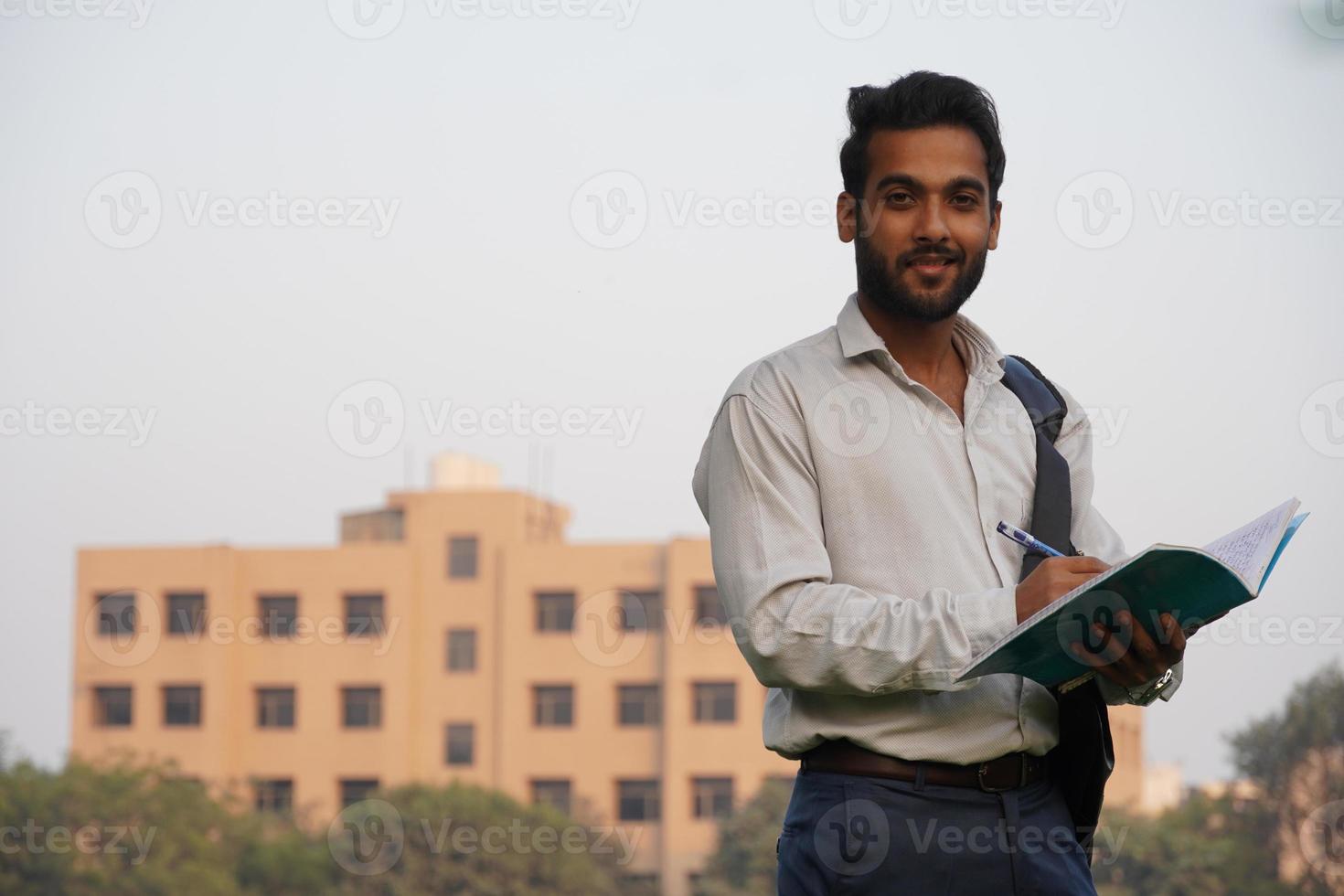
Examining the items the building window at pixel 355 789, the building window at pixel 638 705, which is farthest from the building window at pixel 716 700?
the building window at pixel 355 789

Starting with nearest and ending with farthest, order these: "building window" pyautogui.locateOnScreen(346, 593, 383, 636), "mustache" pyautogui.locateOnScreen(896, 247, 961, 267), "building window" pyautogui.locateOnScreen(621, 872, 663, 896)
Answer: "mustache" pyautogui.locateOnScreen(896, 247, 961, 267)
"building window" pyautogui.locateOnScreen(621, 872, 663, 896)
"building window" pyautogui.locateOnScreen(346, 593, 383, 636)

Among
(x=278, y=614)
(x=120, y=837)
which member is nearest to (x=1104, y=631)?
(x=120, y=837)

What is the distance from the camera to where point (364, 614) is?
159 feet

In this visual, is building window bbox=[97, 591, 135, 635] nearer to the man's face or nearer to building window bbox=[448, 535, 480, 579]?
building window bbox=[448, 535, 480, 579]

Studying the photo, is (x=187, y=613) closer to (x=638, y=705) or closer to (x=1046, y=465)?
(x=638, y=705)

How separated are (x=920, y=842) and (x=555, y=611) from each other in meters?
45.9

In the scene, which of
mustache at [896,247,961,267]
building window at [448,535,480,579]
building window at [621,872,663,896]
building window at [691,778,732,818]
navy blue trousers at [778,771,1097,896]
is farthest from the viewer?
building window at [448,535,480,579]

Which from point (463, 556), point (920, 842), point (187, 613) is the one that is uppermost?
point (463, 556)

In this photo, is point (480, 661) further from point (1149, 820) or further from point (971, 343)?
point (971, 343)

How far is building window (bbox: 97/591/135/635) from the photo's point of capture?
159ft

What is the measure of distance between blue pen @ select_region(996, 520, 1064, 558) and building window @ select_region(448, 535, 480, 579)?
153 ft

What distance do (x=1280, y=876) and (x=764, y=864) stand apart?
35.8ft

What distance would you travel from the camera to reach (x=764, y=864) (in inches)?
1636

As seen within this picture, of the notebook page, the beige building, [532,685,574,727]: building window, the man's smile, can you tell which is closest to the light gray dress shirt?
the man's smile
